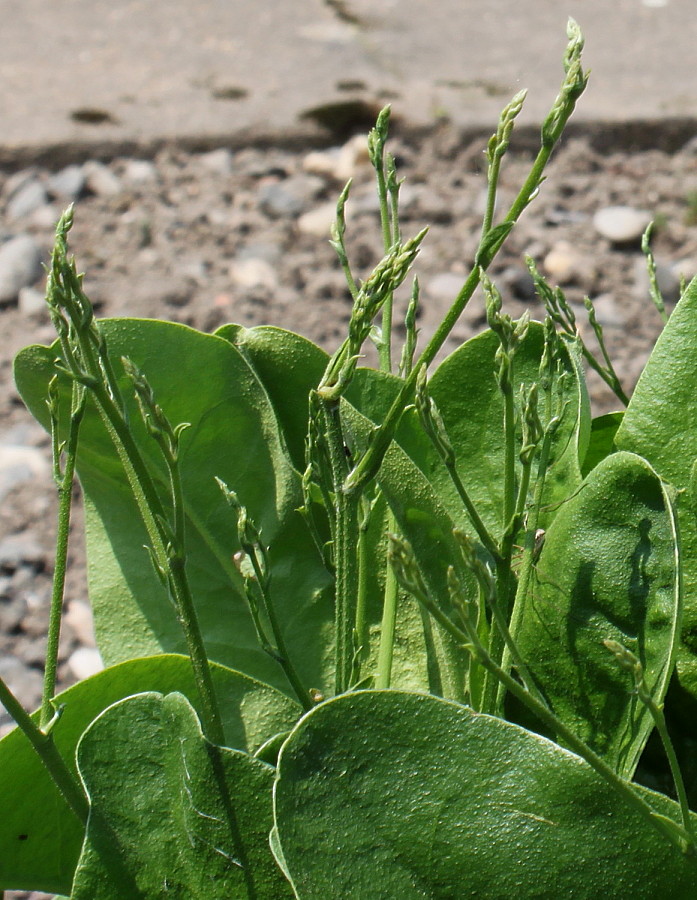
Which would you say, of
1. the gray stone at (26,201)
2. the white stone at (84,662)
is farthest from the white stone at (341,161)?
the white stone at (84,662)

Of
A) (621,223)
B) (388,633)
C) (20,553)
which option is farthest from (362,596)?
(621,223)

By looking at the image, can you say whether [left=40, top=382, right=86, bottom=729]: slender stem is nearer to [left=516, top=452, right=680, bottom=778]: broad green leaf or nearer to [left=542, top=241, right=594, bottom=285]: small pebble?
[left=516, top=452, right=680, bottom=778]: broad green leaf

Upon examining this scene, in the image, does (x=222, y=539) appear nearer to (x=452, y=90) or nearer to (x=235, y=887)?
(x=235, y=887)

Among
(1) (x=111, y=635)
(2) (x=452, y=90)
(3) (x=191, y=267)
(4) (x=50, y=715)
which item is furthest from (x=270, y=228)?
(4) (x=50, y=715)

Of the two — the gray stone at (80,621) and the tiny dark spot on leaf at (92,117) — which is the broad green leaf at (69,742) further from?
the tiny dark spot on leaf at (92,117)

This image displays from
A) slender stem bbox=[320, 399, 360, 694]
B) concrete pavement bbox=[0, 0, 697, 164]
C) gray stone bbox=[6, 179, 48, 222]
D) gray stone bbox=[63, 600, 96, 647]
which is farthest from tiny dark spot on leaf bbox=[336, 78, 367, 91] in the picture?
slender stem bbox=[320, 399, 360, 694]

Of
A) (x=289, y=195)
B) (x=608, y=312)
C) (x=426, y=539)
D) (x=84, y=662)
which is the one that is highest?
(x=426, y=539)

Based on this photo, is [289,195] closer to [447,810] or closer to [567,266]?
[567,266]

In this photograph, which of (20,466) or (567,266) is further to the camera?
(567,266)
